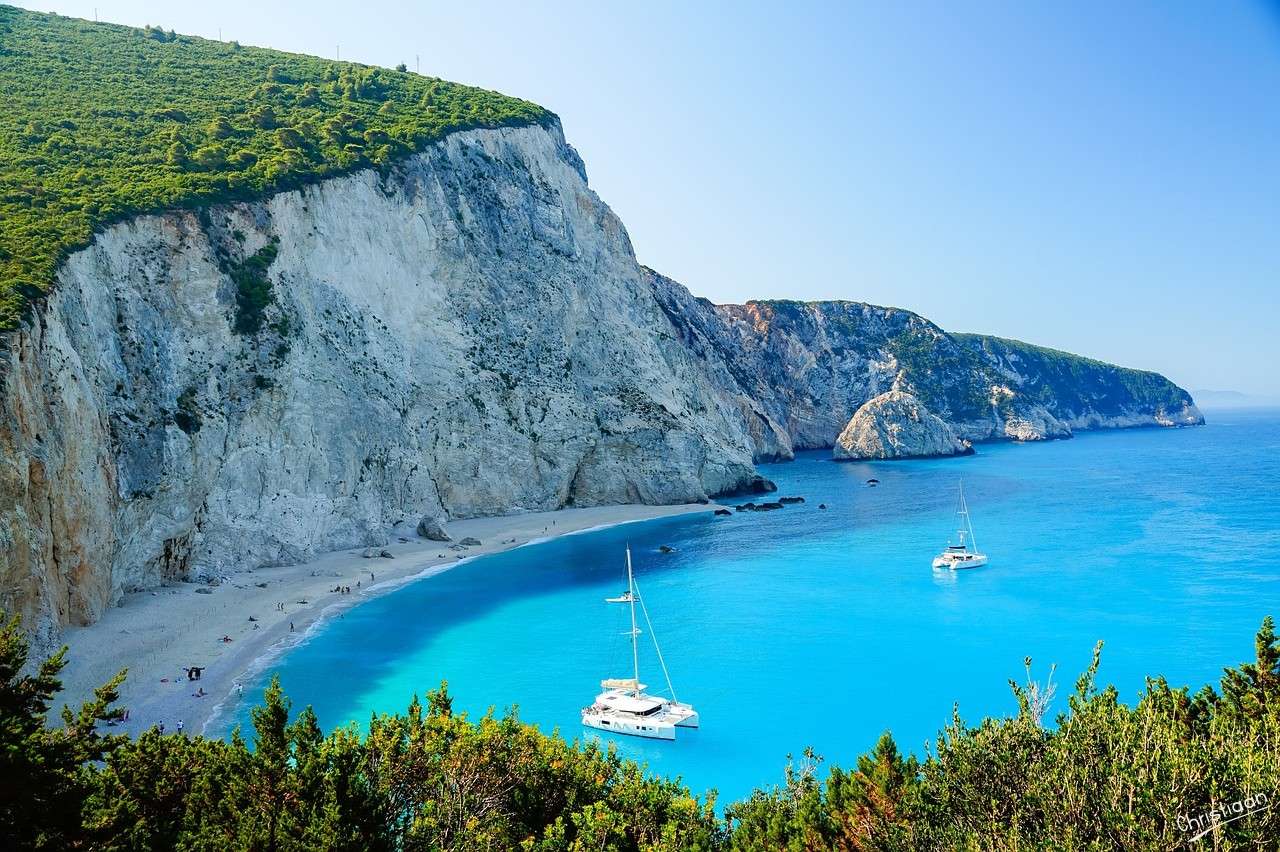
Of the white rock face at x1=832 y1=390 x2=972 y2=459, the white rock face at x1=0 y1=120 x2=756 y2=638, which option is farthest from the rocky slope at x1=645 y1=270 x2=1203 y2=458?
the white rock face at x1=0 y1=120 x2=756 y2=638

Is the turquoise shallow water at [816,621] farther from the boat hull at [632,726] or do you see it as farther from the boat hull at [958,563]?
the boat hull at [958,563]

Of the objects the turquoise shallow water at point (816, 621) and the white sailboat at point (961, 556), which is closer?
the turquoise shallow water at point (816, 621)

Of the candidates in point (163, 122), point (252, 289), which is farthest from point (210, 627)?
point (163, 122)

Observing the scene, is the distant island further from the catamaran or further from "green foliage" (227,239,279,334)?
the catamaran

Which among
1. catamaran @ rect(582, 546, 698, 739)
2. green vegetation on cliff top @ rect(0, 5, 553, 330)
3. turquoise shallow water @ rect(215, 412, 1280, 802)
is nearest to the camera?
catamaran @ rect(582, 546, 698, 739)

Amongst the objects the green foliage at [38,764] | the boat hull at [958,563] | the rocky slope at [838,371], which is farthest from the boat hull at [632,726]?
the rocky slope at [838,371]

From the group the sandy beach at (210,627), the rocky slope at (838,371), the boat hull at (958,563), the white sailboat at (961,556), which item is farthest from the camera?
the rocky slope at (838,371)
